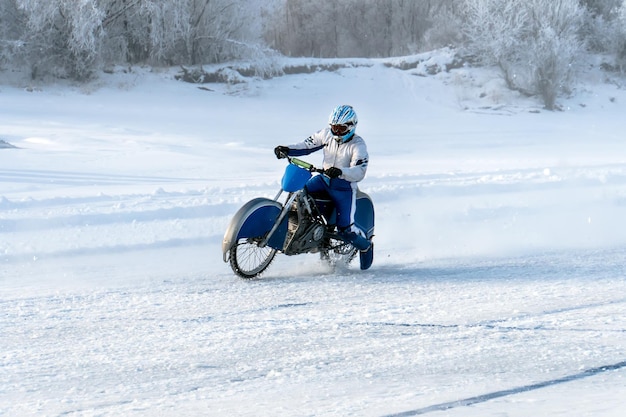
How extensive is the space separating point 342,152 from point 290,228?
0.96 meters

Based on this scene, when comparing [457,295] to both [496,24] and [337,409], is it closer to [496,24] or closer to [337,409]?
[337,409]

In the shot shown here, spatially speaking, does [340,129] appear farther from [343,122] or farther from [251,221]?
[251,221]

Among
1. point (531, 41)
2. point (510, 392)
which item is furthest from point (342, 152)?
point (531, 41)

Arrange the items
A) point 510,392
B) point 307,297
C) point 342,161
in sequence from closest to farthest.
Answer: point 510,392 → point 307,297 → point 342,161

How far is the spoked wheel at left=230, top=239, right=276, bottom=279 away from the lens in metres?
8.59

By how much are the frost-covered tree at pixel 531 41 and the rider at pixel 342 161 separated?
29253mm

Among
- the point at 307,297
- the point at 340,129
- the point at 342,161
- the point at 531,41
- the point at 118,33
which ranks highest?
the point at 118,33

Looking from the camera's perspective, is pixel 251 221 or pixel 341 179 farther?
pixel 341 179

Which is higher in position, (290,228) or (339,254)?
(290,228)

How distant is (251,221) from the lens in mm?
8492

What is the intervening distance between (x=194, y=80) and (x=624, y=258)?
28.1 metres

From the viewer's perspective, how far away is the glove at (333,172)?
8469 mm

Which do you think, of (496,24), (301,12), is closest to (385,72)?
(496,24)

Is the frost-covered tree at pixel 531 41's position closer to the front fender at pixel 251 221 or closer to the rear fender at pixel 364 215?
the rear fender at pixel 364 215
